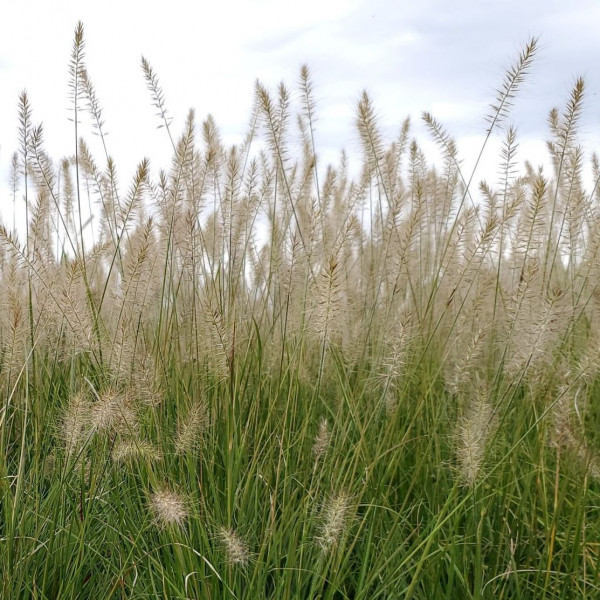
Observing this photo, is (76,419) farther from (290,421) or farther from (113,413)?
(290,421)

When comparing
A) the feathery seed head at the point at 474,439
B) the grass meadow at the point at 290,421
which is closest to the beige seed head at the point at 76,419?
the grass meadow at the point at 290,421

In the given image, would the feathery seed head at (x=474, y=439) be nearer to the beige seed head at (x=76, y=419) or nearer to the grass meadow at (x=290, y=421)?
the grass meadow at (x=290, y=421)

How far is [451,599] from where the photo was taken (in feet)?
6.74

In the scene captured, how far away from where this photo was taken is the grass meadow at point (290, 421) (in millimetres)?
1960

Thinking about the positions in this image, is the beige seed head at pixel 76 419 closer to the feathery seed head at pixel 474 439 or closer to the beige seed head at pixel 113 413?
the beige seed head at pixel 113 413

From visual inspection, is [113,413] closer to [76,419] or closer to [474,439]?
[76,419]

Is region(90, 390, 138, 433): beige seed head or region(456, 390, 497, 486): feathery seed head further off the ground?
region(90, 390, 138, 433): beige seed head

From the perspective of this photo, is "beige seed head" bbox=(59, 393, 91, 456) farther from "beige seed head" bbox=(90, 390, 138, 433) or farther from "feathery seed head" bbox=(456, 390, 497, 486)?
"feathery seed head" bbox=(456, 390, 497, 486)

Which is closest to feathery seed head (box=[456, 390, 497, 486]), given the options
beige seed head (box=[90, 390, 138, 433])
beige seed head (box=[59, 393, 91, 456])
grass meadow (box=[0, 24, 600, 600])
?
grass meadow (box=[0, 24, 600, 600])

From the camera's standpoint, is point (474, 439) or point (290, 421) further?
point (290, 421)

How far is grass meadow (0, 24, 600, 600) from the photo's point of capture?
1960 millimetres

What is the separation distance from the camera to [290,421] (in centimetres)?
241

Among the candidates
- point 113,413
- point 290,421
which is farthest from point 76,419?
point 290,421

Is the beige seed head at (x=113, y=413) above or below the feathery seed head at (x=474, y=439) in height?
Result: above
